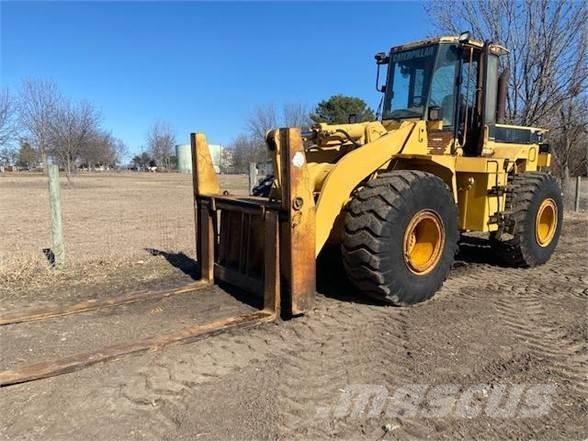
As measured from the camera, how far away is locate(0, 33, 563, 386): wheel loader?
464 centimetres

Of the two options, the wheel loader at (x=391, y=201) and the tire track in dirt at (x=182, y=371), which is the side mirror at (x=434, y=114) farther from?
the tire track in dirt at (x=182, y=371)

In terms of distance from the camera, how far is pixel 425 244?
5.50 m

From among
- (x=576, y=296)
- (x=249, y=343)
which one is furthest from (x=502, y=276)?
(x=249, y=343)

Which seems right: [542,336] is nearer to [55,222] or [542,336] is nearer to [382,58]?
[382,58]

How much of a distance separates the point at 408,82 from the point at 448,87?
1.87 feet

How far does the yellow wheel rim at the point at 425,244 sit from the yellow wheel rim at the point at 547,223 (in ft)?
8.26

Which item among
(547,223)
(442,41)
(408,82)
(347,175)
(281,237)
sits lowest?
(547,223)

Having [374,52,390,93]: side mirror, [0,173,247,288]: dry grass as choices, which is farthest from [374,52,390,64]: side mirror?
[0,173,247,288]: dry grass

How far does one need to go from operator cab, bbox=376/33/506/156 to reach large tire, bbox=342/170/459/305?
1.30m

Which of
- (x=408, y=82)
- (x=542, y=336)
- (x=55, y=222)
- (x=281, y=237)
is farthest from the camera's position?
(x=55, y=222)

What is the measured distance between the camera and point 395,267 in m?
4.88

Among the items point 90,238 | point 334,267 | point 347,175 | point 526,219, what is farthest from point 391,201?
point 90,238

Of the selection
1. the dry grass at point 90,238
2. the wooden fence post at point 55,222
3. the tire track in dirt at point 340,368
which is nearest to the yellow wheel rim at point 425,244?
the tire track in dirt at point 340,368

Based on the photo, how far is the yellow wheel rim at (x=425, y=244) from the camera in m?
5.23
